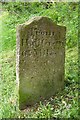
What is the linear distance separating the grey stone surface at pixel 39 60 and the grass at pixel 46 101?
14 cm

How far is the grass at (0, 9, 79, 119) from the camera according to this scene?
480cm

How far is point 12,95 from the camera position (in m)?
5.71

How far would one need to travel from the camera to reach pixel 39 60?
550cm

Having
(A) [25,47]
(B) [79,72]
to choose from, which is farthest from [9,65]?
(A) [25,47]

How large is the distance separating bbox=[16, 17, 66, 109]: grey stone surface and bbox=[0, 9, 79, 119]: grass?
0.45 feet

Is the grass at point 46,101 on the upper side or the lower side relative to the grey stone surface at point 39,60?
lower

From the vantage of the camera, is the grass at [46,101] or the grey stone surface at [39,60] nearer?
the grass at [46,101]

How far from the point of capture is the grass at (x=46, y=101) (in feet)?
15.8

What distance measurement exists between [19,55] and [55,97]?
957 mm

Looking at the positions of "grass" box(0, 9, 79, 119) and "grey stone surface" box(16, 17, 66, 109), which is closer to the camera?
"grass" box(0, 9, 79, 119)

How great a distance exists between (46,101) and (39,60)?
659 mm

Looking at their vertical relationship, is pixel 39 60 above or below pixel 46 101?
above

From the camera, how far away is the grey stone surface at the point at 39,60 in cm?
525

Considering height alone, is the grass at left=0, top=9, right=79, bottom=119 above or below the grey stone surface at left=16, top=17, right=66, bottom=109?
below
